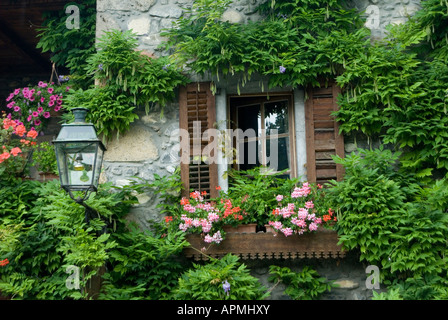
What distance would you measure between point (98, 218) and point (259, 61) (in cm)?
217

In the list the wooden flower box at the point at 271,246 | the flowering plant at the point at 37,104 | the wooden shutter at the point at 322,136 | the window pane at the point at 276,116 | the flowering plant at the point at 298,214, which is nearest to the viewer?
the flowering plant at the point at 298,214

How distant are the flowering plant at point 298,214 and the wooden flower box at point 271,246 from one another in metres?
0.10

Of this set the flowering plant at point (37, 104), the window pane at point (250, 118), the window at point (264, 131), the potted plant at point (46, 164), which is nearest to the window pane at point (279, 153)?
the window at point (264, 131)

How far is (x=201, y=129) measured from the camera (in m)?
5.37

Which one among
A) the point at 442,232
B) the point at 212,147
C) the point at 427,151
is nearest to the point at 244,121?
the point at 212,147

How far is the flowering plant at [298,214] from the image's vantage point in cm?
470

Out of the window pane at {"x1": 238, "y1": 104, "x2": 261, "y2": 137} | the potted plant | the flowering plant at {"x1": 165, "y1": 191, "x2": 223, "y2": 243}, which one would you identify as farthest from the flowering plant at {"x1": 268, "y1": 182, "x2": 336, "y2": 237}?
the potted plant

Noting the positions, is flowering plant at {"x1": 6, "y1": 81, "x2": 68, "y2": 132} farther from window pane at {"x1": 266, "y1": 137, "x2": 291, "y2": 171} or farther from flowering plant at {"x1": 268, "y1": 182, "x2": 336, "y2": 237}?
flowering plant at {"x1": 268, "y1": 182, "x2": 336, "y2": 237}

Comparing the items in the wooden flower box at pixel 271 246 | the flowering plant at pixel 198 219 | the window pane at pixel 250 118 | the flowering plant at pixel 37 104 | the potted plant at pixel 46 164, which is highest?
the flowering plant at pixel 37 104

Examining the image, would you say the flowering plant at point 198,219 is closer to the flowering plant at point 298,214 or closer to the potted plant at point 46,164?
the flowering plant at point 298,214

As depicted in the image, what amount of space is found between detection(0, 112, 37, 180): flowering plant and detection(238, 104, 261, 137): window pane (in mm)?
2155

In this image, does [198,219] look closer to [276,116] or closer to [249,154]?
[249,154]

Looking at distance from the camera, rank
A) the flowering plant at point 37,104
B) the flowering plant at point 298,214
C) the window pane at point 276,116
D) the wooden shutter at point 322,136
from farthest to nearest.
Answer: the flowering plant at point 37,104 → the window pane at point 276,116 → the wooden shutter at point 322,136 → the flowering plant at point 298,214
